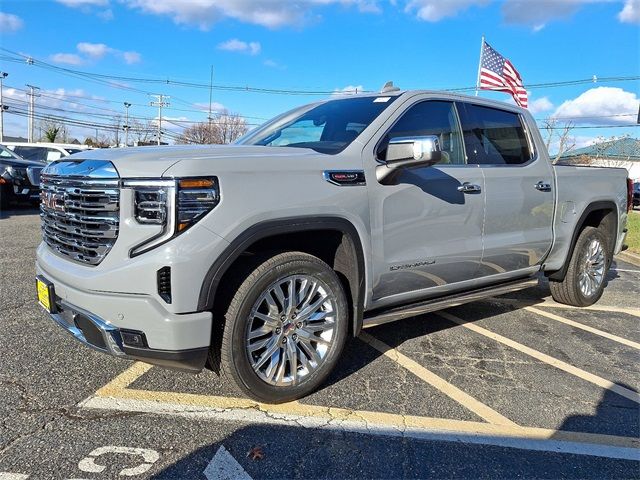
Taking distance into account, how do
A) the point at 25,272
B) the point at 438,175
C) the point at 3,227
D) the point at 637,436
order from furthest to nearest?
1. the point at 3,227
2. the point at 25,272
3. the point at 438,175
4. the point at 637,436

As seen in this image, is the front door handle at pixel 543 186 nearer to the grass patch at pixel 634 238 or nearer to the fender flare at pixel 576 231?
the fender flare at pixel 576 231

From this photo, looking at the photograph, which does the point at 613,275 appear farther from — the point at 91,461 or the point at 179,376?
the point at 91,461

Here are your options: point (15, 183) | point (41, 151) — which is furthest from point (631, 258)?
point (41, 151)

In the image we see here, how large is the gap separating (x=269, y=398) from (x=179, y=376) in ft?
2.53

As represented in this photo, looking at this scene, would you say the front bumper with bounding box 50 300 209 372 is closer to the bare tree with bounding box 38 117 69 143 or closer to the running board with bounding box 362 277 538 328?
the running board with bounding box 362 277 538 328

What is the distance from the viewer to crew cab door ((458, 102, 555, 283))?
4.08 m

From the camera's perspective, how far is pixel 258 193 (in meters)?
2.67

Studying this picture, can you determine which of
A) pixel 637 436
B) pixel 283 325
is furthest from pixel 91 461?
pixel 637 436

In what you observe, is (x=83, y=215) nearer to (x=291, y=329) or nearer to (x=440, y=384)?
(x=291, y=329)

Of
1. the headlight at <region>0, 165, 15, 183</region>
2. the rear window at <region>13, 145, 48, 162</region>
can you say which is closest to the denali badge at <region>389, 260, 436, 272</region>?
the headlight at <region>0, 165, 15, 183</region>

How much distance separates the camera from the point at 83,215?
2703mm

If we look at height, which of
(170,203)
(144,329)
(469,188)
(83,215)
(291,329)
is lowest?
(291,329)

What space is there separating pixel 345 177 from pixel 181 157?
100 cm

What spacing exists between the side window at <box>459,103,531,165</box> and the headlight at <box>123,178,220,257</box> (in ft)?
7.80
